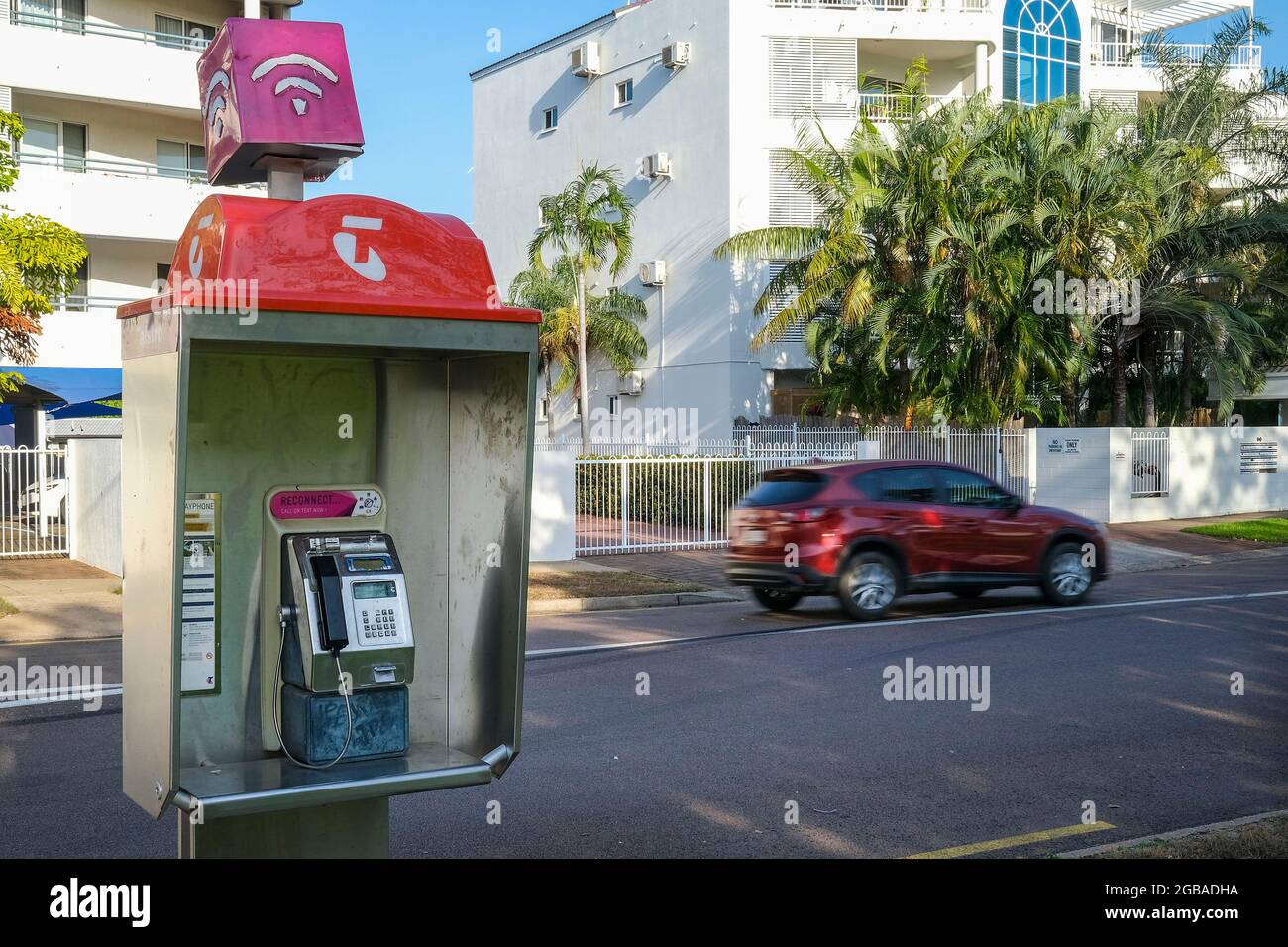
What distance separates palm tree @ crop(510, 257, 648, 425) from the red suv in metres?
21.6

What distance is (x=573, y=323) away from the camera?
36.0 meters

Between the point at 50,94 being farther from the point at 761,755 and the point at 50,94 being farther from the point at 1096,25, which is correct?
the point at 1096,25

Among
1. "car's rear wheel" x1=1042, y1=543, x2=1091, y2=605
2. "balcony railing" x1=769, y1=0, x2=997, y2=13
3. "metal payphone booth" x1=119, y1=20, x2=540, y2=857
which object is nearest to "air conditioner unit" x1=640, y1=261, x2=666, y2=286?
"balcony railing" x1=769, y1=0, x2=997, y2=13

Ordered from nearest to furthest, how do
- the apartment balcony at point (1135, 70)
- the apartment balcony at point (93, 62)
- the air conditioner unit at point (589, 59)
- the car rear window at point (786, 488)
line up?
the car rear window at point (786, 488)
the apartment balcony at point (93, 62)
the apartment balcony at point (1135, 70)
the air conditioner unit at point (589, 59)

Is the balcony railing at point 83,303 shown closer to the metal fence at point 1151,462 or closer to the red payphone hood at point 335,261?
the metal fence at point 1151,462

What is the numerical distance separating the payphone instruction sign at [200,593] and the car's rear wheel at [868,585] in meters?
10.4

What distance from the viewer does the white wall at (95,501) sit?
58.5 feet

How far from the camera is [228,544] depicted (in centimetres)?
427

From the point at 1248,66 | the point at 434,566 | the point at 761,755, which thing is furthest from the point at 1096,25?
the point at 434,566

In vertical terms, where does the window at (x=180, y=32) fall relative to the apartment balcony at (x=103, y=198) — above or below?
above

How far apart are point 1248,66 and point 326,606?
139 ft

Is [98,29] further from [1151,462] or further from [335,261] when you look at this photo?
[335,261]

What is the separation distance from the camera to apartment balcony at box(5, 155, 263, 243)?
1004 inches

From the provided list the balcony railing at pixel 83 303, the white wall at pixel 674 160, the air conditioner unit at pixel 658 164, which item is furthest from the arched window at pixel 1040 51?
the balcony railing at pixel 83 303
